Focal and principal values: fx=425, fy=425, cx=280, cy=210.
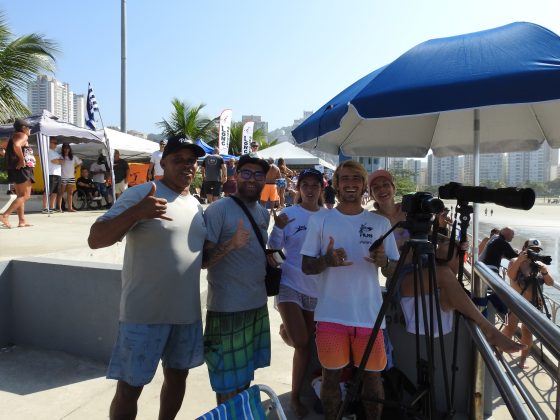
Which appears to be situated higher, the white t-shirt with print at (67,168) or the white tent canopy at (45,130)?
the white tent canopy at (45,130)

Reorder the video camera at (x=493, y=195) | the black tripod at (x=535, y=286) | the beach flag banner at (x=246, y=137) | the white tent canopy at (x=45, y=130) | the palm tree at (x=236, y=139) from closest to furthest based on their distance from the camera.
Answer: the video camera at (x=493, y=195) < the black tripod at (x=535, y=286) < the white tent canopy at (x=45, y=130) < the beach flag banner at (x=246, y=137) < the palm tree at (x=236, y=139)

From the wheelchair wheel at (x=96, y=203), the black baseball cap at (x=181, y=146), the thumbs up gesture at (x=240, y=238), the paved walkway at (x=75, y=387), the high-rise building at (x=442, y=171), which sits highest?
the high-rise building at (x=442, y=171)

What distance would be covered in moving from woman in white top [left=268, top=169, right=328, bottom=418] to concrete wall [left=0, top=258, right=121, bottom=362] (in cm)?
145

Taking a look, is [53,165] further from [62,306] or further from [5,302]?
[62,306]

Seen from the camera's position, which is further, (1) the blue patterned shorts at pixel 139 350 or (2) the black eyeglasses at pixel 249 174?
(2) the black eyeglasses at pixel 249 174

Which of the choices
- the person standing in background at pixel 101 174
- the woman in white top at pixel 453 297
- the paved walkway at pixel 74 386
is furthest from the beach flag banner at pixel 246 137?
the woman in white top at pixel 453 297

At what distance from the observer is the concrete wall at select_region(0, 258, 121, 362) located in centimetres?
354

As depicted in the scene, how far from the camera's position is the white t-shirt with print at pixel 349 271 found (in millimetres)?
2363

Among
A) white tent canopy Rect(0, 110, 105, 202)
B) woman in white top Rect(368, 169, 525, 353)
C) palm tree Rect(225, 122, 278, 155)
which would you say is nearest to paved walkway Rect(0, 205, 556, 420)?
woman in white top Rect(368, 169, 525, 353)

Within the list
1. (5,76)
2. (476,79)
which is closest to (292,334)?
(476,79)

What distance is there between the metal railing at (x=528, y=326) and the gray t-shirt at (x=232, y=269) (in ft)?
3.94

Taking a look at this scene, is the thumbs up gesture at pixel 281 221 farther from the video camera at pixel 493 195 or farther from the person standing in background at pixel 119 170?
the person standing in background at pixel 119 170

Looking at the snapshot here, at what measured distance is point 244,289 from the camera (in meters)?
2.38

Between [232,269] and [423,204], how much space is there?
110cm
